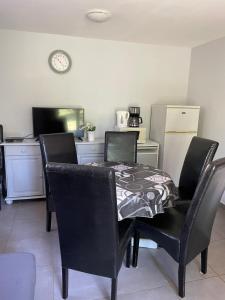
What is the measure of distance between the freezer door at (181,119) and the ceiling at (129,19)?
100cm

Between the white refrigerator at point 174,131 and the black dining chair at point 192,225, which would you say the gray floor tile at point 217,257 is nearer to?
the black dining chair at point 192,225

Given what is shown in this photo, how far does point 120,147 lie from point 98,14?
148 centimetres

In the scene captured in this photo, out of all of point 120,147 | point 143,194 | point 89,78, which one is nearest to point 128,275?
point 143,194

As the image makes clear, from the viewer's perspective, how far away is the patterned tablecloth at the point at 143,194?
68.9 inches

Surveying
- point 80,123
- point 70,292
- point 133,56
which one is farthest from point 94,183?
point 133,56

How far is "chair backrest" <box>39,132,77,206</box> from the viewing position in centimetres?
238

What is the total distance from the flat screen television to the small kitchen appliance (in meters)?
0.55

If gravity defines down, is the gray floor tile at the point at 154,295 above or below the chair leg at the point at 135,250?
below

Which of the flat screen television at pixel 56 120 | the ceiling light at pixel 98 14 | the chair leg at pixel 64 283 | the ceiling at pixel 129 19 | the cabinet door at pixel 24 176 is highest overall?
the ceiling at pixel 129 19

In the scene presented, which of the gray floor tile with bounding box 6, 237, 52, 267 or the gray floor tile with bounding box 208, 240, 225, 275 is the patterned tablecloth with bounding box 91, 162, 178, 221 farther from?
the gray floor tile with bounding box 6, 237, 52, 267

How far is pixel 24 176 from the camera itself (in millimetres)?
3180

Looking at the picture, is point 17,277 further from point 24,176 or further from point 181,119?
point 181,119

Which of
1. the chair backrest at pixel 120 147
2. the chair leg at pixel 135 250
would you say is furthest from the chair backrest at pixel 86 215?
the chair backrest at pixel 120 147

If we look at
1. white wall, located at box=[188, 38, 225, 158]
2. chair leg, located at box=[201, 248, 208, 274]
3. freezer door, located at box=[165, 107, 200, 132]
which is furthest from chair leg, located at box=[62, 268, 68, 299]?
white wall, located at box=[188, 38, 225, 158]
